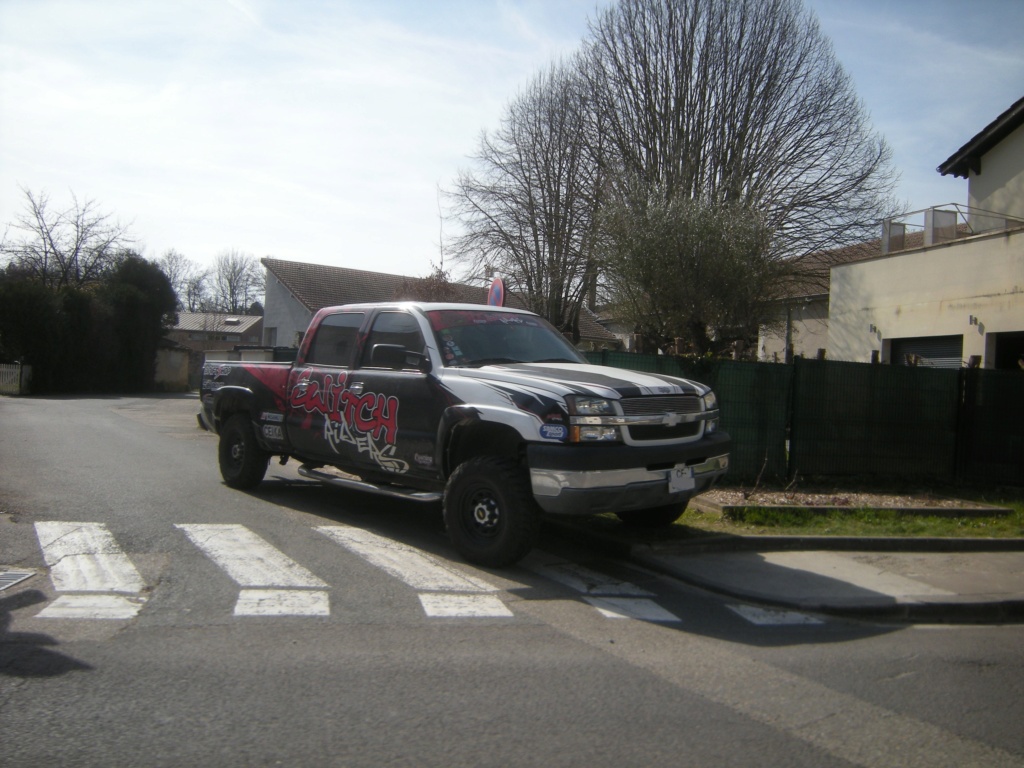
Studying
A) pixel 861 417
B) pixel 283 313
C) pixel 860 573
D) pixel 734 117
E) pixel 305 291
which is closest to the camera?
pixel 860 573

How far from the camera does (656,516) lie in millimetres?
7477

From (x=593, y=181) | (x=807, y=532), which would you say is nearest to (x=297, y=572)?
(x=807, y=532)

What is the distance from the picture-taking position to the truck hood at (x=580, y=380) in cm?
609

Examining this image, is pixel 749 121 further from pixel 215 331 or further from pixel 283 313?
pixel 215 331

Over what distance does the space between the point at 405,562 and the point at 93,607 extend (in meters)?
2.23

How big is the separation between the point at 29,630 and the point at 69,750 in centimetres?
164

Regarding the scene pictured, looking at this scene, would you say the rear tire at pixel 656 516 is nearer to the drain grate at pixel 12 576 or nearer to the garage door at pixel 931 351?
the drain grate at pixel 12 576

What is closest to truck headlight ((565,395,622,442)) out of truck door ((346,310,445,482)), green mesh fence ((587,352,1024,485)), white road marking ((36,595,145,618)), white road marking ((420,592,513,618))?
white road marking ((420,592,513,618))

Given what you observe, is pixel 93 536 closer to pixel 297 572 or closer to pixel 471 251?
pixel 297 572

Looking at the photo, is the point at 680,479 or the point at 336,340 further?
the point at 336,340

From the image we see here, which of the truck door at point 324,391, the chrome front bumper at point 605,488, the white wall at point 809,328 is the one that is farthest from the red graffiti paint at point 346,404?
the white wall at point 809,328

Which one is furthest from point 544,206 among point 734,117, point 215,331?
point 215,331

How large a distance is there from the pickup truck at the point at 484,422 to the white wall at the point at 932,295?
12.2 meters

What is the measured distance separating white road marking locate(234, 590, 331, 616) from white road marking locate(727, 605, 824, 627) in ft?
8.99
